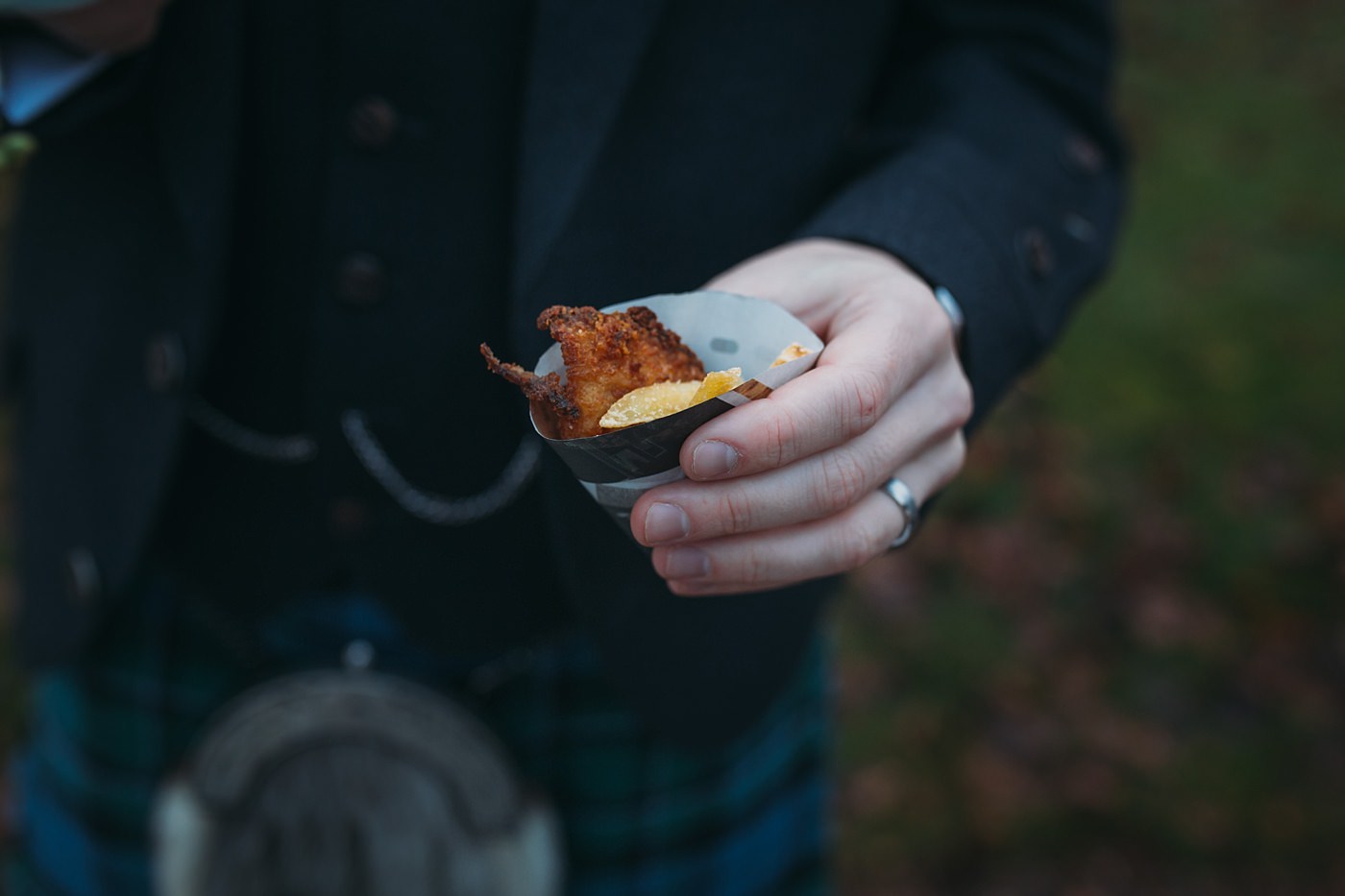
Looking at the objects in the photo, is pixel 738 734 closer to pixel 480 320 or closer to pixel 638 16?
pixel 480 320

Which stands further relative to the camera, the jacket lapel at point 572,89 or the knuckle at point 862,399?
the jacket lapel at point 572,89

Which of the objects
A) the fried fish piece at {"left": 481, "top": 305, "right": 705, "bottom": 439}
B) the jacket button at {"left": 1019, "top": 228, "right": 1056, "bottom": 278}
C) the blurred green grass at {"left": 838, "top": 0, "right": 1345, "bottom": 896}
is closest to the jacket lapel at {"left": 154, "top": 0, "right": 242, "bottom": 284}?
the fried fish piece at {"left": 481, "top": 305, "right": 705, "bottom": 439}

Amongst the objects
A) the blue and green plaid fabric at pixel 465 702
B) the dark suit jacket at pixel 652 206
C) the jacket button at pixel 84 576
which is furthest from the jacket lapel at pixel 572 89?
the jacket button at pixel 84 576

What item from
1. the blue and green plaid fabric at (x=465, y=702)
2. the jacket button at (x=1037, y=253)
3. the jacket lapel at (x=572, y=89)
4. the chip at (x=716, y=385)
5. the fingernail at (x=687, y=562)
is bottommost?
the blue and green plaid fabric at (x=465, y=702)

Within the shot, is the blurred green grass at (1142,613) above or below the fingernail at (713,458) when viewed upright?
below

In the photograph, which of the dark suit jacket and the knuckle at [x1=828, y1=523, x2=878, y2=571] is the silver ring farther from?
the dark suit jacket

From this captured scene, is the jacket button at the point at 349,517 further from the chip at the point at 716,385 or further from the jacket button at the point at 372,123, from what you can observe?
the chip at the point at 716,385

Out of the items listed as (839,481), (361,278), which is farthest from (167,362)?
(839,481)
